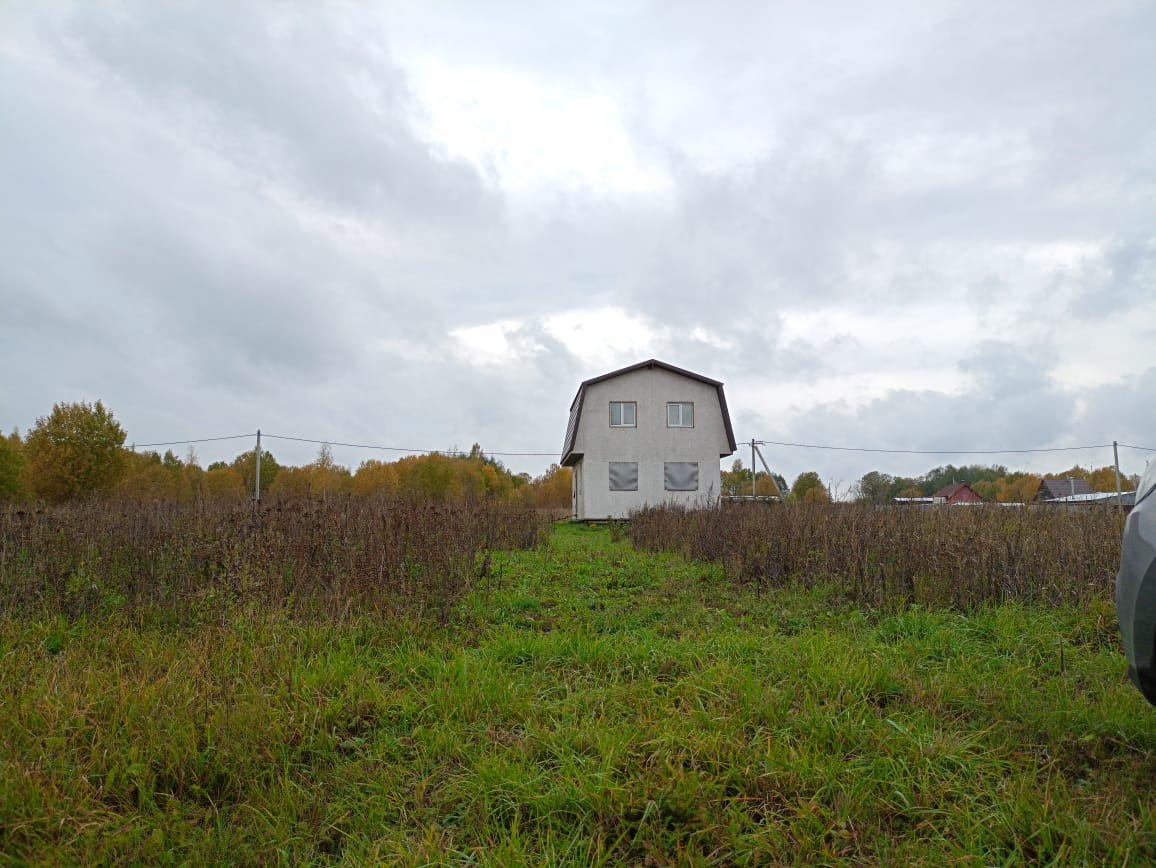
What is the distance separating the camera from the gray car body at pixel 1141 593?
2.35 meters

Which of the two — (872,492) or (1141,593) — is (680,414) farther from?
(1141,593)

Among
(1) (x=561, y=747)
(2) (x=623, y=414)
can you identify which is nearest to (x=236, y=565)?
(1) (x=561, y=747)

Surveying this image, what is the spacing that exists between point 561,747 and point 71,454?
101 ft

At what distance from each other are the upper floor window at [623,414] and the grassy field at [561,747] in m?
21.0

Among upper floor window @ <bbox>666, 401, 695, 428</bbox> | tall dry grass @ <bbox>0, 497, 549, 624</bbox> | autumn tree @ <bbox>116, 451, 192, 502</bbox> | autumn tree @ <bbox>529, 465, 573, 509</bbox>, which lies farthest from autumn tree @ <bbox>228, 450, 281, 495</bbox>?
tall dry grass @ <bbox>0, 497, 549, 624</bbox>

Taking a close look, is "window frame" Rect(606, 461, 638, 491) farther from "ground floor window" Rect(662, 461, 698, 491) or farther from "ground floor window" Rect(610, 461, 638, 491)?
"ground floor window" Rect(662, 461, 698, 491)

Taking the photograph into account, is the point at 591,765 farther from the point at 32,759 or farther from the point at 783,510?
the point at 783,510

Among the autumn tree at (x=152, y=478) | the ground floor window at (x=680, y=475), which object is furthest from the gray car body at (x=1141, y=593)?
the ground floor window at (x=680, y=475)

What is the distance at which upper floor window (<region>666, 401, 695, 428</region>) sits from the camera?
1040 inches

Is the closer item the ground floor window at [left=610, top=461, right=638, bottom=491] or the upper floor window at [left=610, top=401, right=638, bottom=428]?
the ground floor window at [left=610, top=461, right=638, bottom=491]

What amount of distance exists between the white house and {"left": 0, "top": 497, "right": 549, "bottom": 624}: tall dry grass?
18696mm

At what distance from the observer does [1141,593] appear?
2375 millimetres

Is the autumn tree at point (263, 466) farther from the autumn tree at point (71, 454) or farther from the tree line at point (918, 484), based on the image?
the tree line at point (918, 484)

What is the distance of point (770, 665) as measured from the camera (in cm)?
444
